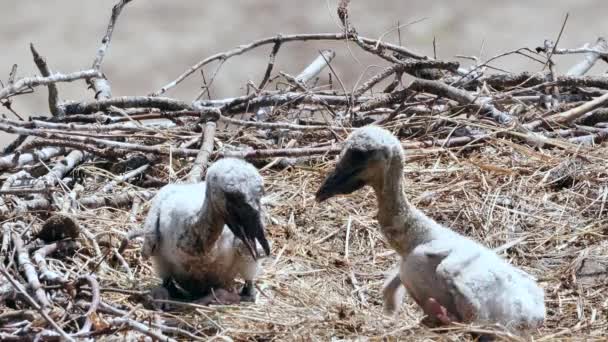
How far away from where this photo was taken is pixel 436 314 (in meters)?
4.20

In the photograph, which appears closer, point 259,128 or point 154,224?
point 154,224

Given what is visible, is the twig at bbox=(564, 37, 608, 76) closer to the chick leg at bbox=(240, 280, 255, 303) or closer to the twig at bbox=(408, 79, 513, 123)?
the twig at bbox=(408, 79, 513, 123)

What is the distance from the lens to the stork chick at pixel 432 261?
4.18 m

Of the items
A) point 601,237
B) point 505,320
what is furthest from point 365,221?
Result: point 505,320

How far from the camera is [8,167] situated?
559 cm

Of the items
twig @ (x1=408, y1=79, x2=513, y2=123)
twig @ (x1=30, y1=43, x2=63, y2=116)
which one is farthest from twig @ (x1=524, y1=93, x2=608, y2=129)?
twig @ (x1=30, y1=43, x2=63, y2=116)

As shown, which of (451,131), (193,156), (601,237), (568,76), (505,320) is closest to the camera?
(505,320)

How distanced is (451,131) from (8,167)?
2071mm

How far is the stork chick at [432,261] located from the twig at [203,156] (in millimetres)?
1141

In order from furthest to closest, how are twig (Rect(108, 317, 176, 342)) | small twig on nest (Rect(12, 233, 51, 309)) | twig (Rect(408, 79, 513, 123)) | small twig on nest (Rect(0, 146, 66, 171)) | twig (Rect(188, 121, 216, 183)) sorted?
1. twig (Rect(408, 79, 513, 123))
2. small twig on nest (Rect(0, 146, 66, 171))
3. twig (Rect(188, 121, 216, 183))
4. small twig on nest (Rect(12, 233, 51, 309))
5. twig (Rect(108, 317, 176, 342))

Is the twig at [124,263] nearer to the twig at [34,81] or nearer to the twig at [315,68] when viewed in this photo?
the twig at [34,81]

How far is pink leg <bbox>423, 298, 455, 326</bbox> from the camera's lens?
416 centimetres

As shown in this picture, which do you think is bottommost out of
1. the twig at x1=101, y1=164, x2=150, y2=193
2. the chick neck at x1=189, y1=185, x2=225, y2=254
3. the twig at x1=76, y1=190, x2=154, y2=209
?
the chick neck at x1=189, y1=185, x2=225, y2=254

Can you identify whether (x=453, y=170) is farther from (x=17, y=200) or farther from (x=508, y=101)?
(x=17, y=200)
